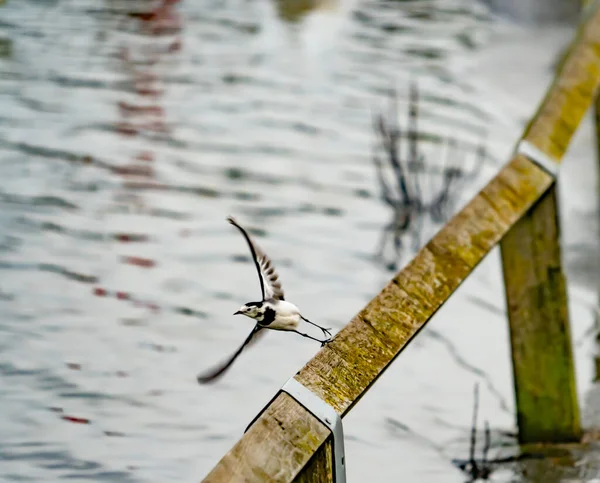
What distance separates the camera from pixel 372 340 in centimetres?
157

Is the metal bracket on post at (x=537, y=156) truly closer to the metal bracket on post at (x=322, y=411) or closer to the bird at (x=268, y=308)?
the bird at (x=268, y=308)

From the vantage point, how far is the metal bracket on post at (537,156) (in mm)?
2529

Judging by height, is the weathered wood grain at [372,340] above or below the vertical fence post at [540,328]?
above

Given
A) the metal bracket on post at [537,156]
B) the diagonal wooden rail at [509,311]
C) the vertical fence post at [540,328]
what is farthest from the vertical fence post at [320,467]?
the vertical fence post at [540,328]

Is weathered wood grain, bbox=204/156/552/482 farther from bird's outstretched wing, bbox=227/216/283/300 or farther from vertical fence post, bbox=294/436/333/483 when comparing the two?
bird's outstretched wing, bbox=227/216/283/300

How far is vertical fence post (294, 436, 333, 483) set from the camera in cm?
134

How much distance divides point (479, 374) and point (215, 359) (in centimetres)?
110

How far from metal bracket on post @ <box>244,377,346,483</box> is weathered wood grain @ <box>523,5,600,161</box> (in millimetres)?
1450

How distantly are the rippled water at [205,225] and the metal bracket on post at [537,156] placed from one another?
992mm

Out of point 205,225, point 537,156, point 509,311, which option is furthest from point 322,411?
point 205,225

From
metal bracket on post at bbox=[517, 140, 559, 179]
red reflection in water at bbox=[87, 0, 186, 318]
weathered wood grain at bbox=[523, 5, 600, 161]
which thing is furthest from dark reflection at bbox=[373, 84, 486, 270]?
metal bracket on post at bbox=[517, 140, 559, 179]

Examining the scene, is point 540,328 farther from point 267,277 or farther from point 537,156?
point 267,277

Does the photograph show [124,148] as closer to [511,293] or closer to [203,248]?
[203,248]

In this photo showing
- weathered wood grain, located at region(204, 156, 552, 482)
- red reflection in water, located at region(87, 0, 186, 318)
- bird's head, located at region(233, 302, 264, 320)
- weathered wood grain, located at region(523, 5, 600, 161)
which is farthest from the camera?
red reflection in water, located at region(87, 0, 186, 318)
